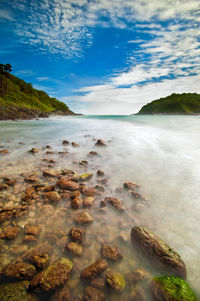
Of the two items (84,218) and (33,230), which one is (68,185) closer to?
(84,218)

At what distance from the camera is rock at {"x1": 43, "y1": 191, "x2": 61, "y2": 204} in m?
3.01

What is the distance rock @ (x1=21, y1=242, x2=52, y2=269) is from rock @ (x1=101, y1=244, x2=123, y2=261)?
33.1 inches

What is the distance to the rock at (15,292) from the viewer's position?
1.43m

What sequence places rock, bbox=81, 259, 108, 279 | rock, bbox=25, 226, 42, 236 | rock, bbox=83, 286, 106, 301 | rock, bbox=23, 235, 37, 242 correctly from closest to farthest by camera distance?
rock, bbox=83, 286, 106, 301 → rock, bbox=81, 259, 108, 279 → rock, bbox=23, 235, 37, 242 → rock, bbox=25, 226, 42, 236

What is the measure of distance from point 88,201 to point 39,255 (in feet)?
4.37

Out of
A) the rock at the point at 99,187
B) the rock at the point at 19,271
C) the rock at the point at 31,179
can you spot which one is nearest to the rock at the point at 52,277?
the rock at the point at 19,271

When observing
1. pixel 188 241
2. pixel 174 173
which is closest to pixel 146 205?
pixel 188 241

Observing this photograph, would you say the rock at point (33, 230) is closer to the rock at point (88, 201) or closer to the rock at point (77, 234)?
the rock at point (77, 234)

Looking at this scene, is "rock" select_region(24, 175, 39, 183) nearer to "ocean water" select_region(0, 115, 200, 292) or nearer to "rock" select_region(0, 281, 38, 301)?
"ocean water" select_region(0, 115, 200, 292)

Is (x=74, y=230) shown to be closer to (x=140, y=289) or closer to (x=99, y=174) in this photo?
(x=140, y=289)

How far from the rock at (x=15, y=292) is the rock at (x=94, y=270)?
0.59m

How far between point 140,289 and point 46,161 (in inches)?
188

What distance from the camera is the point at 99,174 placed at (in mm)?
4355

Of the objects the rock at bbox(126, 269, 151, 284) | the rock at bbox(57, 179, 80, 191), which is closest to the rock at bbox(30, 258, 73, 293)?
the rock at bbox(126, 269, 151, 284)
